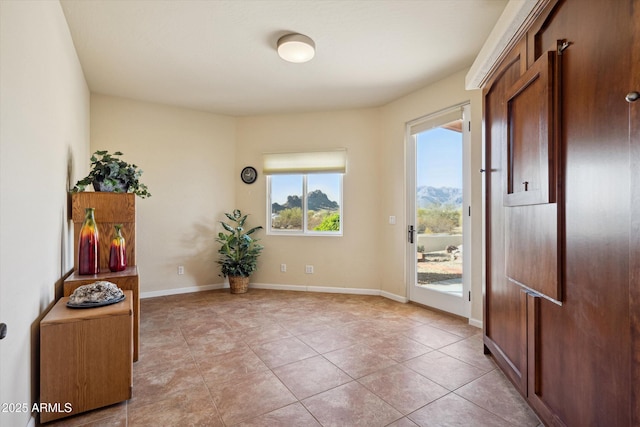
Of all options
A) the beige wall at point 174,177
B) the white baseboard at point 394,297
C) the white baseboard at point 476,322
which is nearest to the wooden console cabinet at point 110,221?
the beige wall at point 174,177

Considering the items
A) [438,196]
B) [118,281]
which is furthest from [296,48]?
[118,281]

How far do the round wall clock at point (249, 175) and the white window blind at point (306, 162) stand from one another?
0.52ft

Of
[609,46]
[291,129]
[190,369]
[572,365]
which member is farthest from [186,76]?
[572,365]

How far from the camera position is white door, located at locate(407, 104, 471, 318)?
3385 mm

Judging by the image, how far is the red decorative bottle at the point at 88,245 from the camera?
230 centimetres

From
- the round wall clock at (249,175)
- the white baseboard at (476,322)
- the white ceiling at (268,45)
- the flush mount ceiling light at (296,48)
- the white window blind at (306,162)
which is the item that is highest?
the white ceiling at (268,45)

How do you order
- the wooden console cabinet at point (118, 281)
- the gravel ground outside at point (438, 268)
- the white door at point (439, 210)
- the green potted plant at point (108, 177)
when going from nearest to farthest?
the wooden console cabinet at point (118, 281) < the green potted plant at point (108, 177) < the white door at point (439, 210) < the gravel ground outside at point (438, 268)

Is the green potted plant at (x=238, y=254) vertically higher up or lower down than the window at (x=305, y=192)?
lower down

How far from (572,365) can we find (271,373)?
1750 mm

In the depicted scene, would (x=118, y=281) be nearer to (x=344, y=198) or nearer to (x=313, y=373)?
(x=313, y=373)

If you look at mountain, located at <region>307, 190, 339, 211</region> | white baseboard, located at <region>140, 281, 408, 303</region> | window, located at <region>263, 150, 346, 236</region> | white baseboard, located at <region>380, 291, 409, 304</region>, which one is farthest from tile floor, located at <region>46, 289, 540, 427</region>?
mountain, located at <region>307, 190, 339, 211</region>

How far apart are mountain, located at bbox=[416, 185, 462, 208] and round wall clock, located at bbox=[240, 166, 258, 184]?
2.47 meters

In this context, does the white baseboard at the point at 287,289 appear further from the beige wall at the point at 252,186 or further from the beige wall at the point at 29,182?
the beige wall at the point at 29,182

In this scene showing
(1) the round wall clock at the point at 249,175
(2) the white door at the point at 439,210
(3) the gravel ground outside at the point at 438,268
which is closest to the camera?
(2) the white door at the point at 439,210
